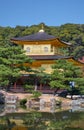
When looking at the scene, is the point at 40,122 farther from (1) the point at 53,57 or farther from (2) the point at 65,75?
(1) the point at 53,57

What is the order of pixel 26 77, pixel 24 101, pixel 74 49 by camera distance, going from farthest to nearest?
1. pixel 74 49
2. pixel 26 77
3. pixel 24 101

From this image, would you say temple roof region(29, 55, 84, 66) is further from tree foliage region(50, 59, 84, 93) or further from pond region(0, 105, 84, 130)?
pond region(0, 105, 84, 130)

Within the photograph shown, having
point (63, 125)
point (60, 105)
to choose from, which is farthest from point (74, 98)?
point (63, 125)

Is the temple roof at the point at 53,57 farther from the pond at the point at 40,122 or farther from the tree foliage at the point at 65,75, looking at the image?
the pond at the point at 40,122

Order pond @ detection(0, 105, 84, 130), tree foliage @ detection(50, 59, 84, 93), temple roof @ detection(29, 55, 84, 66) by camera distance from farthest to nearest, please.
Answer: temple roof @ detection(29, 55, 84, 66)
tree foliage @ detection(50, 59, 84, 93)
pond @ detection(0, 105, 84, 130)

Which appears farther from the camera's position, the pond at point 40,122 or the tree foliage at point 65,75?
the tree foliage at point 65,75

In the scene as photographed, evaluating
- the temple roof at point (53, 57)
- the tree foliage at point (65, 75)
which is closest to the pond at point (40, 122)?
the tree foliage at point (65, 75)

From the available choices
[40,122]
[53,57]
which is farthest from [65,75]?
[40,122]

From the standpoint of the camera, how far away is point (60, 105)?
29922 millimetres

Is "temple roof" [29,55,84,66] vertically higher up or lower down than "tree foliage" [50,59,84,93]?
higher up

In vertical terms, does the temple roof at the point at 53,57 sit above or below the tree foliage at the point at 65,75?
above

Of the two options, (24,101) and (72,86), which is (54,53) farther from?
(24,101)

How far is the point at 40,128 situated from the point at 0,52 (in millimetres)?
17814

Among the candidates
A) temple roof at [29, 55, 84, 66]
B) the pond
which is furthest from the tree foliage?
the pond
